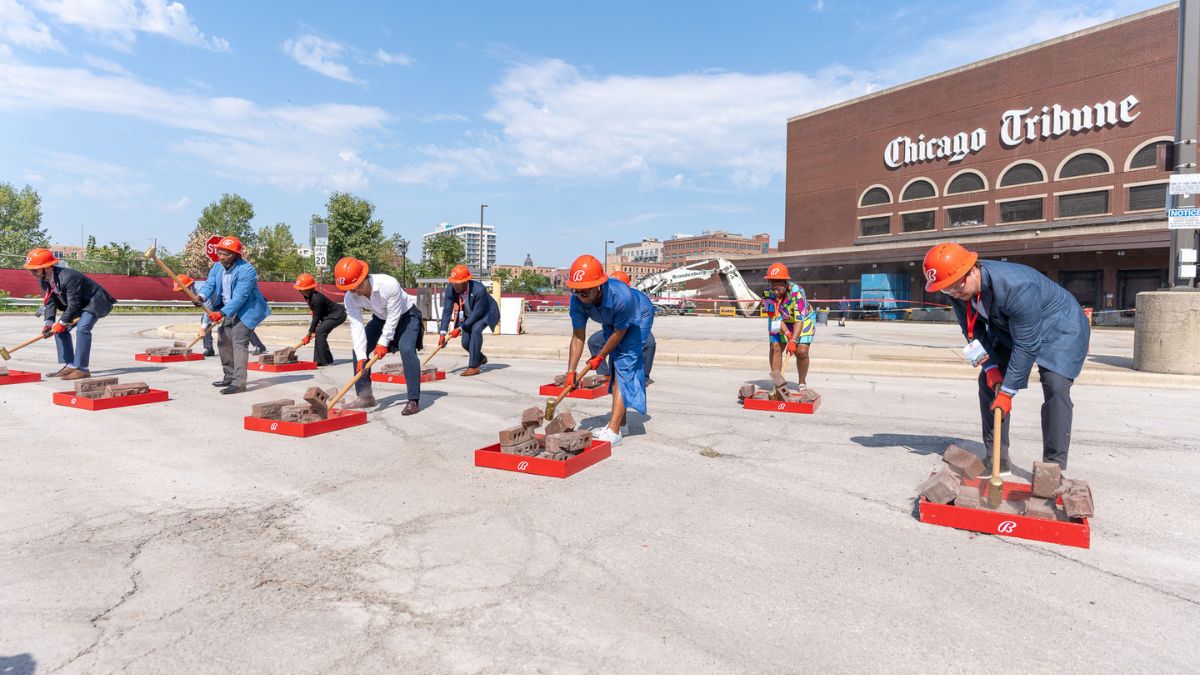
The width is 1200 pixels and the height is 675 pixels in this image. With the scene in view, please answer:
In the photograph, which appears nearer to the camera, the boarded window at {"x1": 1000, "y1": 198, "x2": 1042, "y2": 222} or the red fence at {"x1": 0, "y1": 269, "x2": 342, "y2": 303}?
the red fence at {"x1": 0, "y1": 269, "x2": 342, "y2": 303}

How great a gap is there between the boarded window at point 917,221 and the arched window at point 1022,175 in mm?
4709

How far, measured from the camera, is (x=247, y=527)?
12.4 feet

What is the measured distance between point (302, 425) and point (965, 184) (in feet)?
157

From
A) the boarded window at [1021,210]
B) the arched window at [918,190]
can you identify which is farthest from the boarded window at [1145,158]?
the arched window at [918,190]

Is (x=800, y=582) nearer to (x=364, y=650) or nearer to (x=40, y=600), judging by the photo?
(x=364, y=650)

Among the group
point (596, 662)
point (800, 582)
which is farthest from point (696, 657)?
point (800, 582)

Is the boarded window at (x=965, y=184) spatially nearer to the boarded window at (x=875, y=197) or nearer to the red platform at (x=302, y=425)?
the boarded window at (x=875, y=197)

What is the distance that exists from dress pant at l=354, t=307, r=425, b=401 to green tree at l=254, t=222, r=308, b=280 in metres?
63.4

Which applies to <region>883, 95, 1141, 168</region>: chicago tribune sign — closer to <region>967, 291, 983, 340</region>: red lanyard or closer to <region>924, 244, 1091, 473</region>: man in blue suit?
<region>967, 291, 983, 340</region>: red lanyard

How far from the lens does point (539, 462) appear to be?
4934 millimetres

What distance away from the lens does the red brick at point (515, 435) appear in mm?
5172

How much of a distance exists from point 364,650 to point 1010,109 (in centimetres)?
5011

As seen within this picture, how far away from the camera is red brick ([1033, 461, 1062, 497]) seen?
379 centimetres

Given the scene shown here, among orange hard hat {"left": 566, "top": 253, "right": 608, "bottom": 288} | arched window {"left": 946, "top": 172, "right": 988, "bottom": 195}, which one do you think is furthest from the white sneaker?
arched window {"left": 946, "top": 172, "right": 988, "bottom": 195}
